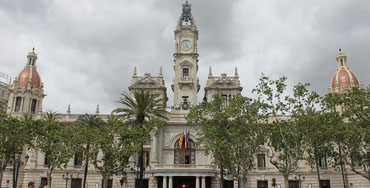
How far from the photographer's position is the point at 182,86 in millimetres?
64375

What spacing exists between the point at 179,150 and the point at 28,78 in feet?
113

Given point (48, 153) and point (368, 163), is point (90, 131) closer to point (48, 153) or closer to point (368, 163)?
point (48, 153)

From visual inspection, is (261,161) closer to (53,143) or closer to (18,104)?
(53,143)

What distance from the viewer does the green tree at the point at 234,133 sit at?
126 ft

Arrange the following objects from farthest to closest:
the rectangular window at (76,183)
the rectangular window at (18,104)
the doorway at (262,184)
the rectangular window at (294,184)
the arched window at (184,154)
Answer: the rectangular window at (18,104) → the rectangular window at (76,183) → the arched window at (184,154) → the doorway at (262,184) → the rectangular window at (294,184)

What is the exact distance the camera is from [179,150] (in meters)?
57.5

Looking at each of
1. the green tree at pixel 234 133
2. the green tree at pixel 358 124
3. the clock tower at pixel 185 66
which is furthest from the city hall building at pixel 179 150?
the green tree at pixel 358 124

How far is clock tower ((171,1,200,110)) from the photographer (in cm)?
6369

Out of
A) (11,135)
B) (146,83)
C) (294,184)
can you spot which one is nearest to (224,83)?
(146,83)

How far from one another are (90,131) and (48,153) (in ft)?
19.8

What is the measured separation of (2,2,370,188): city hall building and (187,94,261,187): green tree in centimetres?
859

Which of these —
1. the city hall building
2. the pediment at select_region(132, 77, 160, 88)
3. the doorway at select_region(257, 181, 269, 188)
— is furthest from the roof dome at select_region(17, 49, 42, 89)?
the doorway at select_region(257, 181, 269, 188)

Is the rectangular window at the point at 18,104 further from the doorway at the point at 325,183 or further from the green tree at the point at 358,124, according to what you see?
the doorway at the point at 325,183

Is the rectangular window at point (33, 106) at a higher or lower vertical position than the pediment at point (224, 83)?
lower
